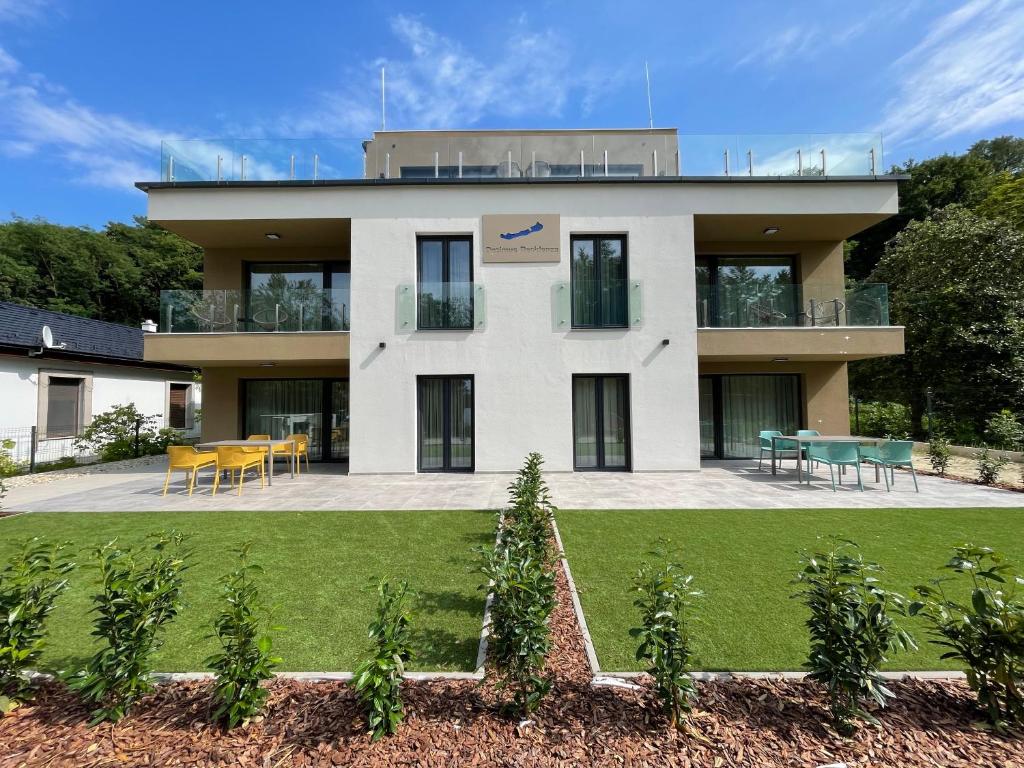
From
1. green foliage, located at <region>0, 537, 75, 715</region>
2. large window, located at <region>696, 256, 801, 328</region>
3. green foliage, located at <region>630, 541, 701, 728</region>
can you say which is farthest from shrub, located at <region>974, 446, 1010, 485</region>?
green foliage, located at <region>0, 537, 75, 715</region>

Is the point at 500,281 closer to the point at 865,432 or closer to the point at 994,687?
the point at 994,687

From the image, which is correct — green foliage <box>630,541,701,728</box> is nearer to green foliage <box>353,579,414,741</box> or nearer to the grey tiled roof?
green foliage <box>353,579,414,741</box>

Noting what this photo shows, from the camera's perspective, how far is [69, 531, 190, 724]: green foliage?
259cm

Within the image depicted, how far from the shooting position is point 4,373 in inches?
560

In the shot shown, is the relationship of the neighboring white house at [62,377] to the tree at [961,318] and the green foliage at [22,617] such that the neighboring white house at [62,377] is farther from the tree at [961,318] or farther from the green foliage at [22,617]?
the tree at [961,318]

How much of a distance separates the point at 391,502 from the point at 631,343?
23.6 feet

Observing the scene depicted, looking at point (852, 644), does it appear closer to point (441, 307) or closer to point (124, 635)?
point (124, 635)

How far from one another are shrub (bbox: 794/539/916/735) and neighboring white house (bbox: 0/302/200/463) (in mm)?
19417

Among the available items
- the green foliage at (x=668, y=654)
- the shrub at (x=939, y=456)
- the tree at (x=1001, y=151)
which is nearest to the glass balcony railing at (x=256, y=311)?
the green foliage at (x=668, y=654)

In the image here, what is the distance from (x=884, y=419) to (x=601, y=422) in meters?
16.2

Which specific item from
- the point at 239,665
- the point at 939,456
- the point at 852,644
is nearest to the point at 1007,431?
the point at 939,456

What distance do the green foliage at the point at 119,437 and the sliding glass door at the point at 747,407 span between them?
19.2m

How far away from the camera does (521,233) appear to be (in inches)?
463

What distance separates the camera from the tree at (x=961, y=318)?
51.3 ft
